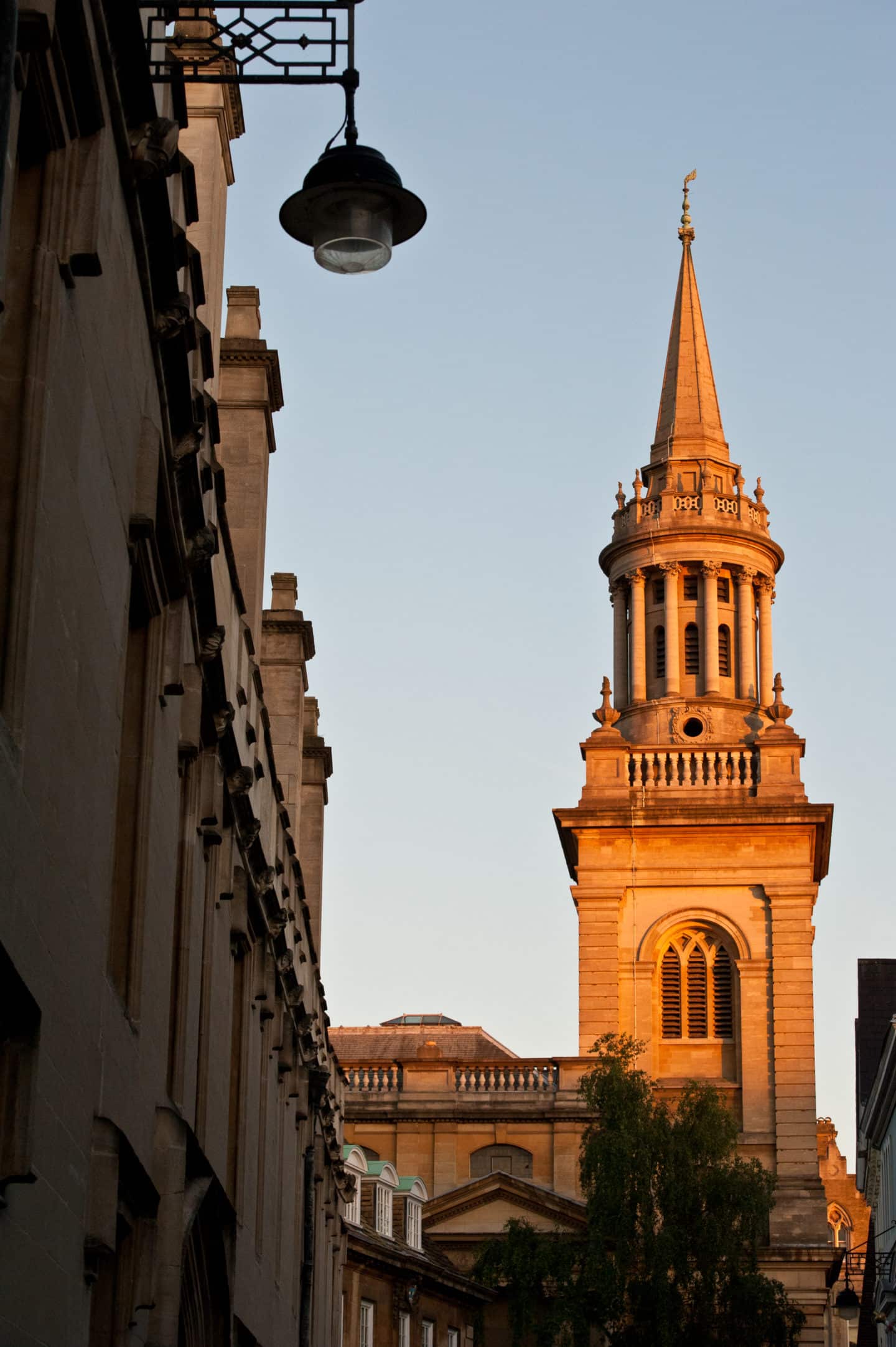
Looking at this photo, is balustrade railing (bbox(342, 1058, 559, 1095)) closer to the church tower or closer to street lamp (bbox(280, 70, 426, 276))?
the church tower

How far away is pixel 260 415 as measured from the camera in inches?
900

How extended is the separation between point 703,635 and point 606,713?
4759 mm

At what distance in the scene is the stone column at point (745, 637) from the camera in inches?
2729

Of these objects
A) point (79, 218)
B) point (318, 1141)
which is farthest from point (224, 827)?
point (318, 1141)

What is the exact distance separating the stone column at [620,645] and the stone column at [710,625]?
2792 millimetres

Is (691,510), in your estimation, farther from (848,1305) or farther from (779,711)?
(848,1305)

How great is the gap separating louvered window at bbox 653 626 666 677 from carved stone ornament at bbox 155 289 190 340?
57656 millimetres

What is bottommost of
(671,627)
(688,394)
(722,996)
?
(722,996)

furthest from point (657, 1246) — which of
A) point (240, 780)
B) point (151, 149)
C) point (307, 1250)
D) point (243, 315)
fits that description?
point (151, 149)

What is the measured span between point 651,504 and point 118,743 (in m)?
61.9

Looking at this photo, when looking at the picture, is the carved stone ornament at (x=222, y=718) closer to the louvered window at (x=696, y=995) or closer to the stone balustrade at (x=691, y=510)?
the louvered window at (x=696, y=995)

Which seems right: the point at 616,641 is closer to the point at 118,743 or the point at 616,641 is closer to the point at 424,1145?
the point at 424,1145

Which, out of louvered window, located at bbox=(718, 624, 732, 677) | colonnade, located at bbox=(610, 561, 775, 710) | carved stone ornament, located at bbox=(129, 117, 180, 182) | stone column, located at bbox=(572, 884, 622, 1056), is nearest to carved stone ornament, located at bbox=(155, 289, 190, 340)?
carved stone ornament, located at bbox=(129, 117, 180, 182)

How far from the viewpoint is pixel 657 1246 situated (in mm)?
49031
